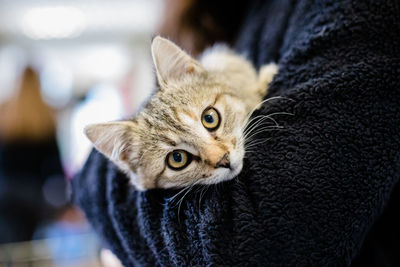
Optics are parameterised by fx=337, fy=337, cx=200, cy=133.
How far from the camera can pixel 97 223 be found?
0.91 metres

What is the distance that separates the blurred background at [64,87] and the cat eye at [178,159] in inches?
13.6

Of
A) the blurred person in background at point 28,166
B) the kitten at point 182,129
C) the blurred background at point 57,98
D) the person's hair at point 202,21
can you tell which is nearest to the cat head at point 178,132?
the kitten at point 182,129

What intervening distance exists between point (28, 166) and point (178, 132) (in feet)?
6.99

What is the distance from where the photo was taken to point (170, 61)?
1.01 m

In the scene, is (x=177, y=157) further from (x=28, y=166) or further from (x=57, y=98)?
(x=57, y=98)

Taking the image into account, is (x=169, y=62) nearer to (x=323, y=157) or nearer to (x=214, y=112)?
(x=214, y=112)

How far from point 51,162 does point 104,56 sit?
4603mm

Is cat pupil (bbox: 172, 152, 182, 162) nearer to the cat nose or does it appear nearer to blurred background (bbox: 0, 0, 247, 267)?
the cat nose

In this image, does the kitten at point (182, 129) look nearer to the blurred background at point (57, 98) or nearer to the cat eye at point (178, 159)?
the cat eye at point (178, 159)

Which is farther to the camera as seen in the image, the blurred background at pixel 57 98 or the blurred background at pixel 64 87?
the blurred background at pixel 57 98

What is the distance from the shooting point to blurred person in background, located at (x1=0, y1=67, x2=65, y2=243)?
2381mm

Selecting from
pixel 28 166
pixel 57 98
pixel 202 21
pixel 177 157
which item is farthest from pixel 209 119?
pixel 57 98

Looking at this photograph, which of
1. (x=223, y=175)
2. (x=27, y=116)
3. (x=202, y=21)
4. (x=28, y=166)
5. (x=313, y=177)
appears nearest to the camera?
(x=313, y=177)

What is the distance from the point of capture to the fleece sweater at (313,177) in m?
0.62
